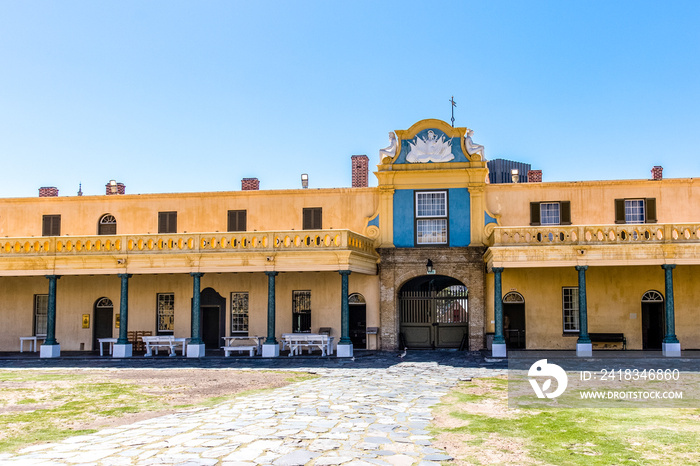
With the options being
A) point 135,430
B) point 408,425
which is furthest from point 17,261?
point 408,425

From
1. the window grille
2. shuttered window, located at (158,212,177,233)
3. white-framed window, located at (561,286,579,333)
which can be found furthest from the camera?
shuttered window, located at (158,212,177,233)

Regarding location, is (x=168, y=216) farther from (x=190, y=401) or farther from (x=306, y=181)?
(x=190, y=401)

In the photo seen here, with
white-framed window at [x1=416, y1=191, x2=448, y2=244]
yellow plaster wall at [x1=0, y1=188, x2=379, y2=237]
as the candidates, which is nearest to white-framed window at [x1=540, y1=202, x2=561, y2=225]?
white-framed window at [x1=416, y1=191, x2=448, y2=244]

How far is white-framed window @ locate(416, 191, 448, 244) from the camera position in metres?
26.0

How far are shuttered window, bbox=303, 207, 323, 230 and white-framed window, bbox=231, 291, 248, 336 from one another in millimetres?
3605

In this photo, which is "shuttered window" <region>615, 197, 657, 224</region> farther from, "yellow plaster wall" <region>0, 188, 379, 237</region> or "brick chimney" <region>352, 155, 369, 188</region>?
"brick chimney" <region>352, 155, 369, 188</region>

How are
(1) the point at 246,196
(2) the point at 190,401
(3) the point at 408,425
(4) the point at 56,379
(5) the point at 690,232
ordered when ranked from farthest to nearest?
(1) the point at 246,196 < (5) the point at 690,232 < (4) the point at 56,379 < (2) the point at 190,401 < (3) the point at 408,425

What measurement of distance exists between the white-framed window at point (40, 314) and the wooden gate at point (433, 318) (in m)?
14.5

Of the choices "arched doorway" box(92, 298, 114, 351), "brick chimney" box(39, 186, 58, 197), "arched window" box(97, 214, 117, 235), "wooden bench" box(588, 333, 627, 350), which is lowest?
"wooden bench" box(588, 333, 627, 350)

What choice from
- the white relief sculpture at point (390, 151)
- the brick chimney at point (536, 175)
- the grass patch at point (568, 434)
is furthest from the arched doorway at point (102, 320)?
the grass patch at point (568, 434)

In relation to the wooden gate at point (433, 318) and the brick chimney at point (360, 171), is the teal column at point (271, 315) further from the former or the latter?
the brick chimney at point (360, 171)

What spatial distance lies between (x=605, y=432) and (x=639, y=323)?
17178 mm

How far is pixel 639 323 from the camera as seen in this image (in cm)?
2488

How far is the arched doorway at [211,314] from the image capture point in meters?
27.2
